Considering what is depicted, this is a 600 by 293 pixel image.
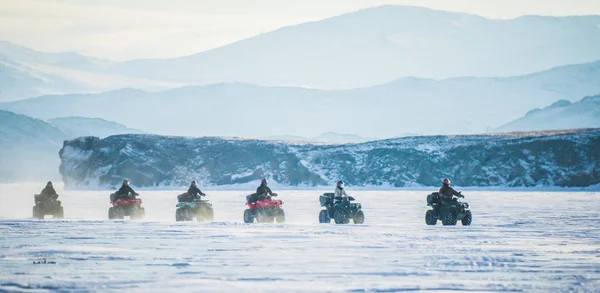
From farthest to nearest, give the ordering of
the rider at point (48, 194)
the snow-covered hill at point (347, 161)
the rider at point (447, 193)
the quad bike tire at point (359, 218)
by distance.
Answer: the snow-covered hill at point (347, 161) < the rider at point (48, 194) < the quad bike tire at point (359, 218) < the rider at point (447, 193)

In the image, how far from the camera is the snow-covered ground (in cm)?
1812

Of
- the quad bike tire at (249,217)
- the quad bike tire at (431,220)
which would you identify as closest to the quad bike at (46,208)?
the quad bike tire at (249,217)

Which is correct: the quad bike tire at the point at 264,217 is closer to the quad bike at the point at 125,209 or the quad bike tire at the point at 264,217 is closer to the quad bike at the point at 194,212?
the quad bike at the point at 194,212

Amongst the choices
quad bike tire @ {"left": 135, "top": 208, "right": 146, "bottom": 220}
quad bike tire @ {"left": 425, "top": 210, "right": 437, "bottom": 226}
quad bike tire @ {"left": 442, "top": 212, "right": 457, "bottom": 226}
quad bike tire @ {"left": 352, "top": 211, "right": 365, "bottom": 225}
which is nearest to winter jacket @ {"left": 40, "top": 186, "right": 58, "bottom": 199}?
quad bike tire @ {"left": 135, "top": 208, "right": 146, "bottom": 220}

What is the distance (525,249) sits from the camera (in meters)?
25.4

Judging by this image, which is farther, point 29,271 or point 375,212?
point 375,212

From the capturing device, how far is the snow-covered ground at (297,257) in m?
18.1

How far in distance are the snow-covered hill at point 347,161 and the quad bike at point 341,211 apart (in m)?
80.6

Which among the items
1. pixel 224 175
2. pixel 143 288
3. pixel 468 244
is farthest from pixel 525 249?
pixel 224 175

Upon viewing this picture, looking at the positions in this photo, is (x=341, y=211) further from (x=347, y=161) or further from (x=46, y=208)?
(x=347, y=161)

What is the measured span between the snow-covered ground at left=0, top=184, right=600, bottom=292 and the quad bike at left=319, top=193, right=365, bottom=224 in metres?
1.93

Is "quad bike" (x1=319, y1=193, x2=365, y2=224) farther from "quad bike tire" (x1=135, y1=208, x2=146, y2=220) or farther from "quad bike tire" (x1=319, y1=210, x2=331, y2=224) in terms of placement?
"quad bike tire" (x1=135, y1=208, x2=146, y2=220)

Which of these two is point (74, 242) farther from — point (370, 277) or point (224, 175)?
point (224, 175)

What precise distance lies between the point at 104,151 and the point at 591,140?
67.2 m
